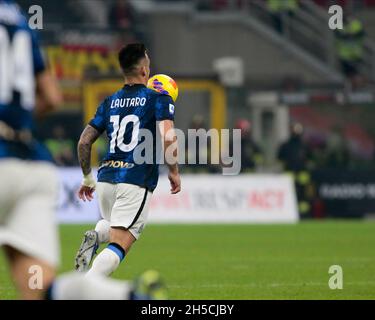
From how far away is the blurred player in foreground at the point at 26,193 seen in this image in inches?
230

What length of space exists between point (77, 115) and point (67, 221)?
300 inches

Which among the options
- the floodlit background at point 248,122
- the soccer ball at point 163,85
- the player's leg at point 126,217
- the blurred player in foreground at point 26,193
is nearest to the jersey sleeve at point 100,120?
the player's leg at point 126,217

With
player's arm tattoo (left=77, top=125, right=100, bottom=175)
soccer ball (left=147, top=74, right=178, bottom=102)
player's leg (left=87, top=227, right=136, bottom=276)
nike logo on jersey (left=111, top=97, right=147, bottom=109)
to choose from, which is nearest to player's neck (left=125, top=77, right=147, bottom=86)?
nike logo on jersey (left=111, top=97, right=147, bottom=109)

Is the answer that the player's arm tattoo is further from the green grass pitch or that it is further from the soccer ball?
the green grass pitch

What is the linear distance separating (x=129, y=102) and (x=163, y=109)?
1.00ft

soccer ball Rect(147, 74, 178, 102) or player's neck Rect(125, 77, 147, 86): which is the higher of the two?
soccer ball Rect(147, 74, 178, 102)

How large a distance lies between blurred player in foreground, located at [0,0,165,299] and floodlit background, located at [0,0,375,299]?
21.8ft

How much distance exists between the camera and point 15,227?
19.1 ft

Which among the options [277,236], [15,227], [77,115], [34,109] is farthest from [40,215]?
[77,115]

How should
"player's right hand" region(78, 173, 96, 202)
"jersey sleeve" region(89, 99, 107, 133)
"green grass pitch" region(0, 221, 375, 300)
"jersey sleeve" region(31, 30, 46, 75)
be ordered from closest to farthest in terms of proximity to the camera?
"jersey sleeve" region(31, 30, 46, 75) → "jersey sleeve" region(89, 99, 107, 133) → "player's right hand" region(78, 173, 96, 202) → "green grass pitch" region(0, 221, 375, 300)

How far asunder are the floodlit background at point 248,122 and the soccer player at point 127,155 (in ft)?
10.6

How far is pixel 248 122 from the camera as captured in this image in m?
29.5

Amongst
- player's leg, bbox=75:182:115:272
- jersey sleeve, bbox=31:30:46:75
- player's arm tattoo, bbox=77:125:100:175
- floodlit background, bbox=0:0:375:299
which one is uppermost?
floodlit background, bbox=0:0:375:299

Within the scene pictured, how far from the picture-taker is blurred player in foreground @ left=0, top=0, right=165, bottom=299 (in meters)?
5.84
